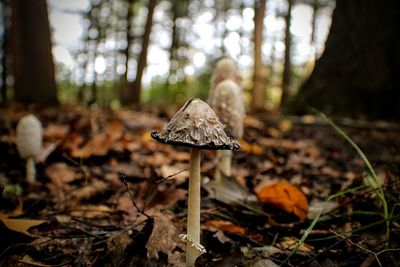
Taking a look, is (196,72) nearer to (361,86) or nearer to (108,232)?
(361,86)

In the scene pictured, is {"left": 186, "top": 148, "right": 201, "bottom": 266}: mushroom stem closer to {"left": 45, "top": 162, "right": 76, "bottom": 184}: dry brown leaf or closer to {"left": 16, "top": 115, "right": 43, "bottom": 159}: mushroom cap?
{"left": 45, "top": 162, "right": 76, "bottom": 184}: dry brown leaf

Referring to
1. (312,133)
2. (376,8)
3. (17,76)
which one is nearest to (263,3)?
(376,8)

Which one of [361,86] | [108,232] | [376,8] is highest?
[376,8]

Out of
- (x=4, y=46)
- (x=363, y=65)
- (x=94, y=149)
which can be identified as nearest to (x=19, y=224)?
(x=94, y=149)

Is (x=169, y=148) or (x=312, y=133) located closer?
(x=169, y=148)

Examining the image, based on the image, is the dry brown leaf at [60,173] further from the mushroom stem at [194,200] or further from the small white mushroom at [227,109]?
the mushroom stem at [194,200]

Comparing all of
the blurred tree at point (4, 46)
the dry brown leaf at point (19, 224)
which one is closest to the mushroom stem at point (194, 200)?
the dry brown leaf at point (19, 224)

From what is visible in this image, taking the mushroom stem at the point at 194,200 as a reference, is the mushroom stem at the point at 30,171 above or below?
below
